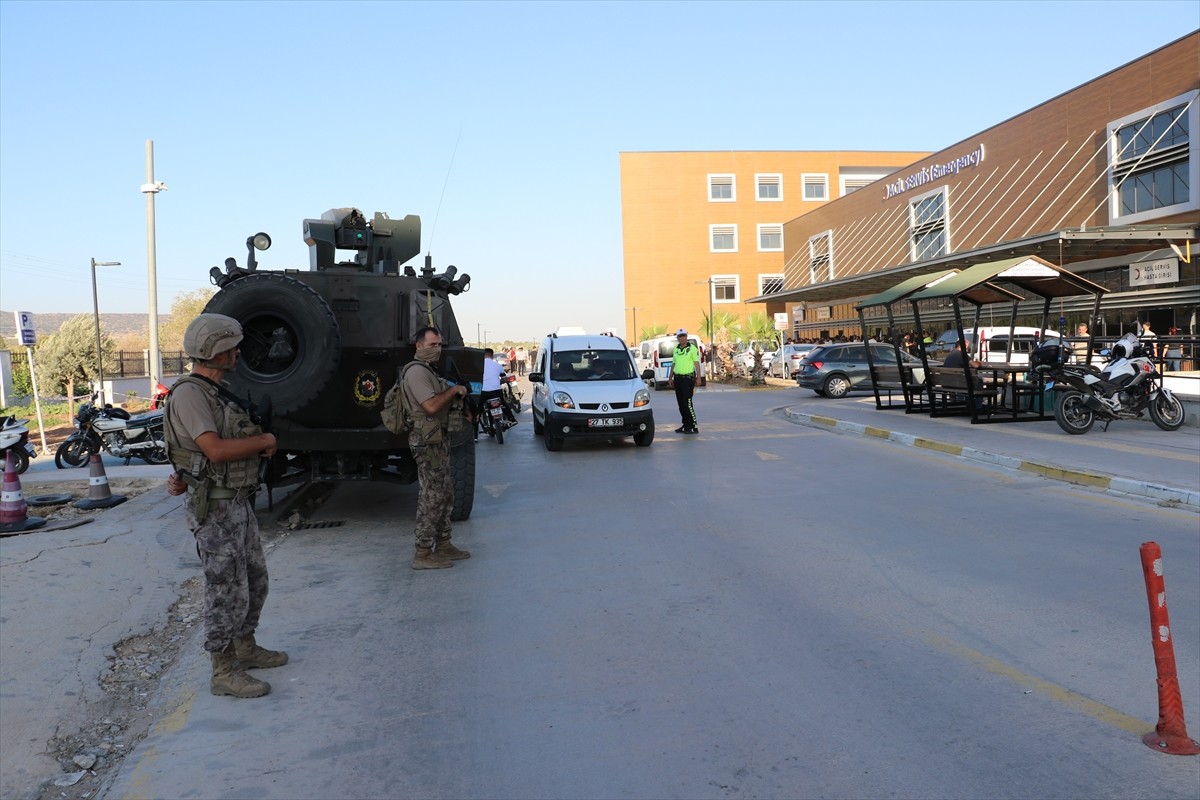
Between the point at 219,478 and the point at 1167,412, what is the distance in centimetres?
1476

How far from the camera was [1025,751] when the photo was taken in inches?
152

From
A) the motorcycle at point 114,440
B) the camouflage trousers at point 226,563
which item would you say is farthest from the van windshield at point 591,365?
the camouflage trousers at point 226,563

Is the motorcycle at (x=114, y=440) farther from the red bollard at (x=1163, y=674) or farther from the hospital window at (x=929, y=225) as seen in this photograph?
the hospital window at (x=929, y=225)

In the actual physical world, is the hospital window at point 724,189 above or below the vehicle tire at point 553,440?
above

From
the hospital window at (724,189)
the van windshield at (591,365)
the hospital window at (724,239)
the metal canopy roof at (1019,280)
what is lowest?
the van windshield at (591,365)

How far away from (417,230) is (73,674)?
6829mm

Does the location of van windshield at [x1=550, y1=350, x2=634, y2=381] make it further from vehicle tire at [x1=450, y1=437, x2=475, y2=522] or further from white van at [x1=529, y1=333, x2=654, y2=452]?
vehicle tire at [x1=450, y1=437, x2=475, y2=522]

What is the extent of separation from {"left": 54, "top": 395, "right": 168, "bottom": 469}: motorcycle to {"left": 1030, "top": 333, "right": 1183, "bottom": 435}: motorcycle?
14610mm

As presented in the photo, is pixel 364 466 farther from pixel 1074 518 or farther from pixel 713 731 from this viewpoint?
pixel 1074 518

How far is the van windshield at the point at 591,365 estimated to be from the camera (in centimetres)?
1627

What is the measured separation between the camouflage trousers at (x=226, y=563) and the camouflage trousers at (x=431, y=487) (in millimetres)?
2462

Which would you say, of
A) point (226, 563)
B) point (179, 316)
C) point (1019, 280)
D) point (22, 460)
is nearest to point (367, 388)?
point (226, 563)

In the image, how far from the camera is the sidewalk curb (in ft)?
31.2

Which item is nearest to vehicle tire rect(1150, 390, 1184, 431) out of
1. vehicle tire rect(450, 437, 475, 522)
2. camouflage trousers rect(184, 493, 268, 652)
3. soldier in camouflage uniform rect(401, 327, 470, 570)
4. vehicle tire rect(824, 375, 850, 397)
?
vehicle tire rect(450, 437, 475, 522)
